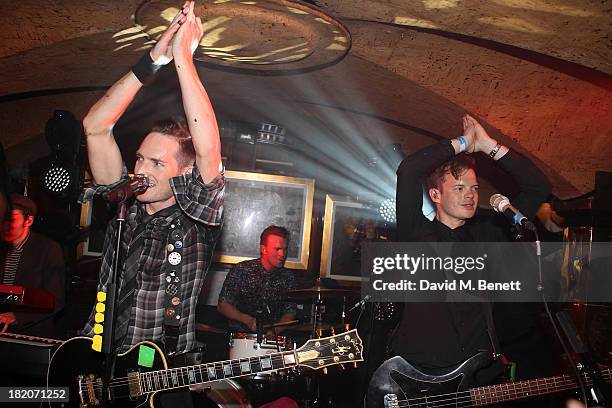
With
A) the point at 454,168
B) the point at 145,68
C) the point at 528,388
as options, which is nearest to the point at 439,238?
the point at 454,168

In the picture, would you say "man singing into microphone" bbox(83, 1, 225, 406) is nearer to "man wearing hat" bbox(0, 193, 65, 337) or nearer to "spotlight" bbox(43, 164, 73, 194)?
"man wearing hat" bbox(0, 193, 65, 337)

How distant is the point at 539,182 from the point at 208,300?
4.12 m

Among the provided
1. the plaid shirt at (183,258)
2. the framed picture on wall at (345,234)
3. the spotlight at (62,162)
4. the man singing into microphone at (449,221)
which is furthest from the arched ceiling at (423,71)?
the plaid shirt at (183,258)

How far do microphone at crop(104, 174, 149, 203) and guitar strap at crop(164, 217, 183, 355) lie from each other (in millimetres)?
572

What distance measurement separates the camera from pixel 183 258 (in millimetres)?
3484

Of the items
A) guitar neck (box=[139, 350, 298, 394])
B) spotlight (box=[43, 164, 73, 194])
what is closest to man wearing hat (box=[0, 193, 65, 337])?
spotlight (box=[43, 164, 73, 194])

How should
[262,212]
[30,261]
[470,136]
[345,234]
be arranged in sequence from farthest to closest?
[345,234]
[262,212]
[30,261]
[470,136]

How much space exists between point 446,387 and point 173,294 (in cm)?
165

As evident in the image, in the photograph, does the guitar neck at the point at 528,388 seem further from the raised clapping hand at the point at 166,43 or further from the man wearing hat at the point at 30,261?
the man wearing hat at the point at 30,261

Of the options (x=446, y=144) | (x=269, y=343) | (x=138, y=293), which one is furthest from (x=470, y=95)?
(x=138, y=293)

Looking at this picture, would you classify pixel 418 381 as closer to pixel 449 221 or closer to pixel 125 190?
pixel 449 221

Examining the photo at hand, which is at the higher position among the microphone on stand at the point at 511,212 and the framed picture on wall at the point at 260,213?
the framed picture on wall at the point at 260,213

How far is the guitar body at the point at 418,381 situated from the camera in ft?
11.6

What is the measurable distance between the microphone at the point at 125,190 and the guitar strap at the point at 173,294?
1.88ft
